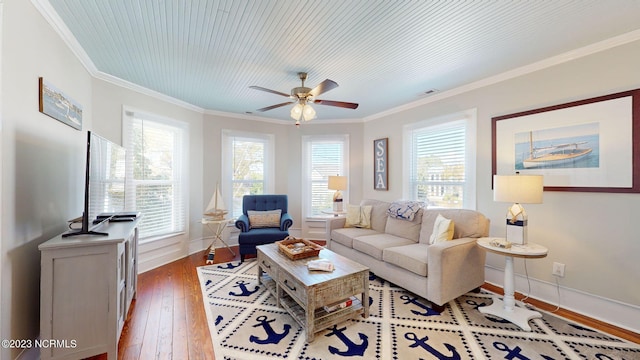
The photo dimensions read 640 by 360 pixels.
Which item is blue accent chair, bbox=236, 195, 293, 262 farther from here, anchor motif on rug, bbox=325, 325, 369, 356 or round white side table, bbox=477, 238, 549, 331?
round white side table, bbox=477, 238, 549, 331

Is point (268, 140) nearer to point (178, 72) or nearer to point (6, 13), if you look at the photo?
point (178, 72)

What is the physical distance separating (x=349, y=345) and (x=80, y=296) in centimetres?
190

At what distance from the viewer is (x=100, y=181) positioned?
78.4 inches

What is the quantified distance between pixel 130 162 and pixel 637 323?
18.4 feet

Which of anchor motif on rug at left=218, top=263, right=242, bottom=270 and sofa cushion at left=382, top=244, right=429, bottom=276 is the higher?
sofa cushion at left=382, top=244, right=429, bottom=276

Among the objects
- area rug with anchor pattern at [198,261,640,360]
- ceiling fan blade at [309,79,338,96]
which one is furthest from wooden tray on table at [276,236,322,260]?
ceiling fan blade at [309,79,338,96]

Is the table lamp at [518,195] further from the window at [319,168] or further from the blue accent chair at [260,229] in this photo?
the window at [319,168]

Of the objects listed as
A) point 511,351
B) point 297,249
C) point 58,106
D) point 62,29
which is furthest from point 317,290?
point 62,29

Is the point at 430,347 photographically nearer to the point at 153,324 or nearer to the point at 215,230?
the point at 153,324

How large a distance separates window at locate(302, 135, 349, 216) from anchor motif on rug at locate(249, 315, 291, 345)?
9.56 ft

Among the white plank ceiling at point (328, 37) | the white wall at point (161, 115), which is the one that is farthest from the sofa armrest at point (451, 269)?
the white wall at point (161, 115)

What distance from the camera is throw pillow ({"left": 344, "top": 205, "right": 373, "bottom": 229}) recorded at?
382cm

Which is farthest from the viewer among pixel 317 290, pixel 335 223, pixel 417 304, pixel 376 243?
pixel 335 223

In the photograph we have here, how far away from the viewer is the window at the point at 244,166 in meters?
4.56
